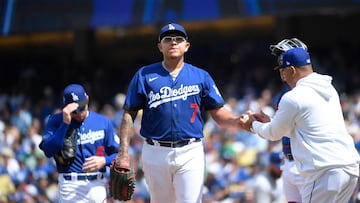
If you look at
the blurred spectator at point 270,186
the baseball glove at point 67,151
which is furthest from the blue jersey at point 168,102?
the blurred spectator at point 270,186

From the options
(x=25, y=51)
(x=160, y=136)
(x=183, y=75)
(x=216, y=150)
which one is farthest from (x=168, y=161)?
(x=25, y=51)

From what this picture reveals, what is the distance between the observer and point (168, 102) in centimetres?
732

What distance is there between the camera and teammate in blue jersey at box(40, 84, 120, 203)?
819cm

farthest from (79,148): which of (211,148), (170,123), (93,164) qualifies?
(211,148)

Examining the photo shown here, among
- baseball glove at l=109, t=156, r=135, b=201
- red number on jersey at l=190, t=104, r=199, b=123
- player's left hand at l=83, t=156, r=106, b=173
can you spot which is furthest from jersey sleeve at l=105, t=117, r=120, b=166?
red number on jersey at l=190, t=104, r=199, b=123

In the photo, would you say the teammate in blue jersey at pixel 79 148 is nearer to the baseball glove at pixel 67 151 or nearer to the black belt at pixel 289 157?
the baseball glove at pixel 67 151

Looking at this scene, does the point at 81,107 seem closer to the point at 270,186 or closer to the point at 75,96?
the point at 75,96

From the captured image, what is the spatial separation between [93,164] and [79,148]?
0.25m

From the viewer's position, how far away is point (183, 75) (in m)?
7.45

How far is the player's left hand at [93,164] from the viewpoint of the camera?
8.20 metres

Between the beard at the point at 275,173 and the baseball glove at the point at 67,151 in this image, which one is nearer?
the baseball glove at the point at 67,151

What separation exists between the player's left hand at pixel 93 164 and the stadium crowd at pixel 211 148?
3.24 metres

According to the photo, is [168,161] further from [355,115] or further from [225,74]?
[225,74]

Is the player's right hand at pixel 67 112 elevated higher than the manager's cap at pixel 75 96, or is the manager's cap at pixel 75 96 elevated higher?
the manager's cap at pixel 75 96
